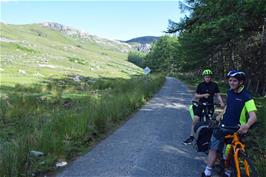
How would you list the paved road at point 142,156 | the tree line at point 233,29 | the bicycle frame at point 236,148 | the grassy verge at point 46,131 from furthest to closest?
the tree line at point 233,29
the paved road at point 142,156
the grassy verge at point 46,131
the bicycle frame at point 236,148

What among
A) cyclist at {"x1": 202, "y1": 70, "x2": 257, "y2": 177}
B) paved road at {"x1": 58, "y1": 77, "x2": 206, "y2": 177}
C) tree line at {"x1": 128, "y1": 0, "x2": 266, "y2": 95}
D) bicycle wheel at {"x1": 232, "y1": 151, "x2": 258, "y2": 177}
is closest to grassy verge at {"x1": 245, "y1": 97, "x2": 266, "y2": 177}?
bicycle wheel at {"x1": 232, "y1": 151, "x2": 258, "y2": 177}

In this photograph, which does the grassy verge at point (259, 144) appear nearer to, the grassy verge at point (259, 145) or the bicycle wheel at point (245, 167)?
the grassy verge at point (259, 145)

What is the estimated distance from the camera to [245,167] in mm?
5469

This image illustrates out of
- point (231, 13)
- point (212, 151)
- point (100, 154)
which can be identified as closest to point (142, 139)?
point (100, 154)

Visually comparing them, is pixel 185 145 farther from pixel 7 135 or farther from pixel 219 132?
pixel 7 135

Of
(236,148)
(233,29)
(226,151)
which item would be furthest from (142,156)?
(233,29)

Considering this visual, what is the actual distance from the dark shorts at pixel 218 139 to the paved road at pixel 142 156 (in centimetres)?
113

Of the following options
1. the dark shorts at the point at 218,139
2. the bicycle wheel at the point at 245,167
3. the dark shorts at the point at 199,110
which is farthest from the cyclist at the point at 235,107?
the dark shorts at the point at 199,110

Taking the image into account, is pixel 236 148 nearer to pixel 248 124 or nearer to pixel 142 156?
pixel 248 124

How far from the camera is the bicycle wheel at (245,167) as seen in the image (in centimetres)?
543

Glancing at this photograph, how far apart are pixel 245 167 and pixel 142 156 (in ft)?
11.1

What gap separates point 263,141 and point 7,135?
25.0ft

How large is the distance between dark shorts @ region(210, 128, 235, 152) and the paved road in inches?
44.7

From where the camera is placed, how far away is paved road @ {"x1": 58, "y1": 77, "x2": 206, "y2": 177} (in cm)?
728
